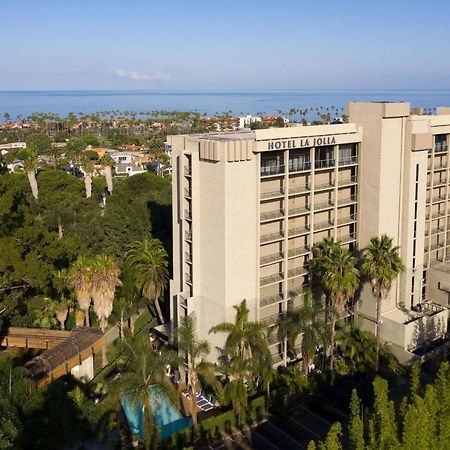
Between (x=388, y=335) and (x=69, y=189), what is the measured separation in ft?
253

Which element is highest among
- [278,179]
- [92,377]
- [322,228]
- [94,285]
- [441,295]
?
[278,179]

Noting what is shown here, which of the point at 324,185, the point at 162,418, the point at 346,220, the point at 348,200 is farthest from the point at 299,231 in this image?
the point at 162,418

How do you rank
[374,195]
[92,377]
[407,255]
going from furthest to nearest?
[407,255], [374,195], [92,377]

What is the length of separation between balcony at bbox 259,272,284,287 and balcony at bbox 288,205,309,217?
5.46 metres

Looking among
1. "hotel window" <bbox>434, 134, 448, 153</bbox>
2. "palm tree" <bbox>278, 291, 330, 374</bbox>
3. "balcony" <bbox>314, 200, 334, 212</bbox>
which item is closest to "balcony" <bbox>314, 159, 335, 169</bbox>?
"balcony" <bbox>314, 200, 334, 212</bbox>

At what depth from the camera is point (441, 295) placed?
59531mm

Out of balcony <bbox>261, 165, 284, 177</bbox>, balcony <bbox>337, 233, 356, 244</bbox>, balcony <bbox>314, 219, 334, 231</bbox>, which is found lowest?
balcony <bbox>337, 233, 356, 244</bbox>

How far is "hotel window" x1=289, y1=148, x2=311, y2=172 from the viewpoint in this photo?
47906 millimetres

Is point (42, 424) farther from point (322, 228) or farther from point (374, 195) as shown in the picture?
point (374, 195)

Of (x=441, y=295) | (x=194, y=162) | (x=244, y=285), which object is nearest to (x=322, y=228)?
(x=244, y=285)

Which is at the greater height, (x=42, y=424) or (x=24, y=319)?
(x=42, y=424)

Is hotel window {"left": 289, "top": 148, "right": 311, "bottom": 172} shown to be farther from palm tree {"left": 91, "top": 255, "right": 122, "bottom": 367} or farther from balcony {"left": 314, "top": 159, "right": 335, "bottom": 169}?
palm tree {"left": 91, "top": 255, "right": 122, "bottom": 367}

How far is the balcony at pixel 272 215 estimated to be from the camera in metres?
47.0

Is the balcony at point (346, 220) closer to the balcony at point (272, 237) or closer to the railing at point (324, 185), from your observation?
the railing at point (324, 185)
